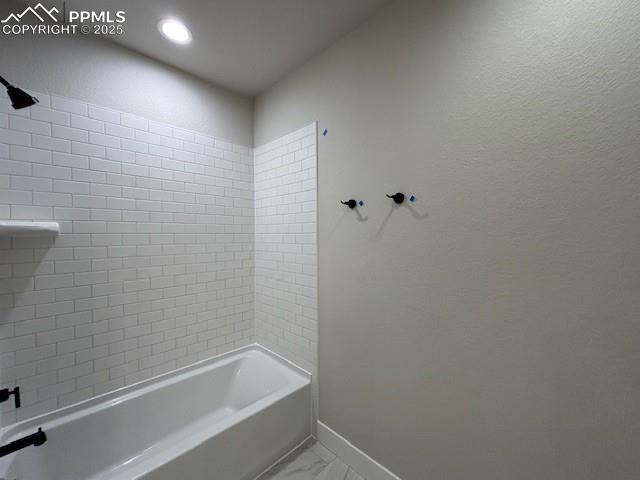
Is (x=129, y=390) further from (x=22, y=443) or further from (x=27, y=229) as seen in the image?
(x=27, y=229)

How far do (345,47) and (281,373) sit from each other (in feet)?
7.43

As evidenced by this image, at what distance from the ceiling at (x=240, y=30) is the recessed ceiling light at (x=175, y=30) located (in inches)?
1.2

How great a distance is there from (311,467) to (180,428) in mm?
969

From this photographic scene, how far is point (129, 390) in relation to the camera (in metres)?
1.66

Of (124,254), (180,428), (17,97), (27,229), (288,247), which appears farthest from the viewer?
(288,247)

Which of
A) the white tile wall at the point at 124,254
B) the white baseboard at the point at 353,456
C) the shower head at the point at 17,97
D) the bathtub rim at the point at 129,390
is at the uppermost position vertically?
the shower head at the point at 17,97

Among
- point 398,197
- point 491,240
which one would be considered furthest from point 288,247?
point 491,240

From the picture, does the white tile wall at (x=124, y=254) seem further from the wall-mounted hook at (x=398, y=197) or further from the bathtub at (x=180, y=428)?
the wall-mounted hook at (x=398, y=197)

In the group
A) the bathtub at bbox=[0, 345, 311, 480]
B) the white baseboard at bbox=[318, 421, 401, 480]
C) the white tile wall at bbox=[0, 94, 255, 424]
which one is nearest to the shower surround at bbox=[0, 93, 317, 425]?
the white tile wall at bbox=[0, 94, 255, 424]

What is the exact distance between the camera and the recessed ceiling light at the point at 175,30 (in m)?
1.45

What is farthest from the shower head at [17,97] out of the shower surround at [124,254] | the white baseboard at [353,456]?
the white baseboard at [353,456]

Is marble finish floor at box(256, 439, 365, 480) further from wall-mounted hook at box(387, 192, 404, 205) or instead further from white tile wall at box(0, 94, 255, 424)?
wall-mounted hook at box(387, 192, 404, 205)

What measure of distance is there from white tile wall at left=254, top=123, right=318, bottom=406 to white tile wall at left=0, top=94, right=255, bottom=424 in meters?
0.02

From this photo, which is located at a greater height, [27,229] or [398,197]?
[398,197]
